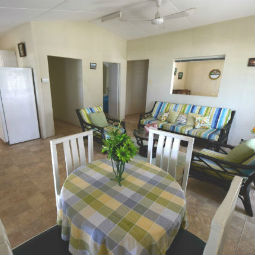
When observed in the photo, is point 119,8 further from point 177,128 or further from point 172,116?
point 177,128

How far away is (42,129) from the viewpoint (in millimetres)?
4004

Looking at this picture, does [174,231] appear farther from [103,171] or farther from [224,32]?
[224,32]

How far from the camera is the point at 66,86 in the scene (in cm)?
522

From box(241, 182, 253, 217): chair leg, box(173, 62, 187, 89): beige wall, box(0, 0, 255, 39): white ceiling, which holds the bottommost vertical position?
box(241, 182, 253, 217): chair leg

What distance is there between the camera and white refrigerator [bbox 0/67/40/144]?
11.1 feet

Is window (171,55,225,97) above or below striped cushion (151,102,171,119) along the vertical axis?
above

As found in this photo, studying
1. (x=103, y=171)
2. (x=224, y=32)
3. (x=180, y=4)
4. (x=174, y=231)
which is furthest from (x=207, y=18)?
(x=174, y=231)

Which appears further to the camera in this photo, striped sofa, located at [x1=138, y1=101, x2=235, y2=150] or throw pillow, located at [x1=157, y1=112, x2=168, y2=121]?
throw pillow, located at [x1=157, y1=112, x2=168, y2=121]

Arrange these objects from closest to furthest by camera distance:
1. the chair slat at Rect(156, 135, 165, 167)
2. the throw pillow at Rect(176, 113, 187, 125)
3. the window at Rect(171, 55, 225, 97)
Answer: the chair slat at Rect(156, 135, 165, 167) < the throw pillow at Rect(176, 113, 187, 125) < the window at Rect(171, 55, 225, 97)

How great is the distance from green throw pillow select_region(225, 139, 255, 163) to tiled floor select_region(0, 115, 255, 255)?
0.58 m

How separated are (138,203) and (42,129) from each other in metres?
3.70

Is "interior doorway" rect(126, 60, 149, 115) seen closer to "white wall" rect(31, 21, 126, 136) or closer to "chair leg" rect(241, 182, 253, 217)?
"white wall" rect(31, 21, 126, 136)

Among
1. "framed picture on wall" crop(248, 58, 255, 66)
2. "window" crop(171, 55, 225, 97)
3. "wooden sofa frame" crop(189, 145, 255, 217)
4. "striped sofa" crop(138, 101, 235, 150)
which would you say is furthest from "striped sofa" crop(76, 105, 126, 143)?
"window" crop(171, 55, 225, 97)

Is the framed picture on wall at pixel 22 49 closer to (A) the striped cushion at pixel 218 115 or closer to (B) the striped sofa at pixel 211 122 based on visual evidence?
(B) the striped sofa at pixel 211 122
